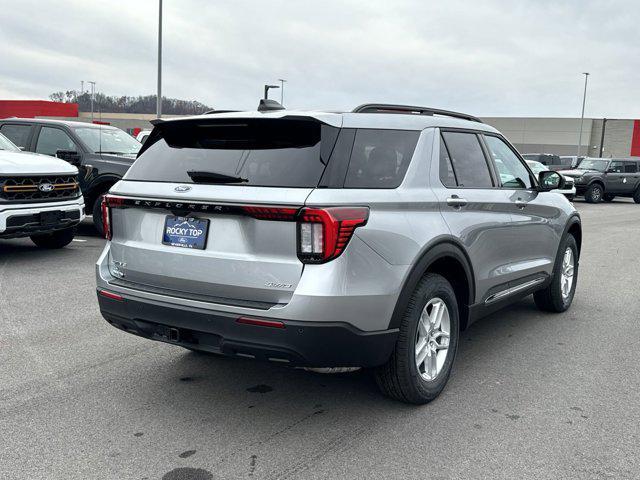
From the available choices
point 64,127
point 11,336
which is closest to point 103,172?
point 64,127

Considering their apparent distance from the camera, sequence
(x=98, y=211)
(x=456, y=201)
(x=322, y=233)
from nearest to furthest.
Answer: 1. (x=322, y=233)
2. (x=456, y=201)
3. (x=98, y=211)

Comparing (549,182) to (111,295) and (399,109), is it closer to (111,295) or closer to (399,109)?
(399,109)

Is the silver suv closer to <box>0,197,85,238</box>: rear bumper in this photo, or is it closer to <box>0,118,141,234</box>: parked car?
<box>0,197,85,238</box>: rear bumper

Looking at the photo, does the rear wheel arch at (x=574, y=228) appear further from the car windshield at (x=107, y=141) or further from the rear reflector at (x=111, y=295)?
the car windshield at (x=107, y=141)

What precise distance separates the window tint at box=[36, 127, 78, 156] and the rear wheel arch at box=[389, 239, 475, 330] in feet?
26.2

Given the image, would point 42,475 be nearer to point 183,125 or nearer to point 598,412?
point 183,125

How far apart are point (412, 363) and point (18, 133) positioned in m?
9.23

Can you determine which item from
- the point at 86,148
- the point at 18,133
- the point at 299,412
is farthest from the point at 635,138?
the point at 299,412

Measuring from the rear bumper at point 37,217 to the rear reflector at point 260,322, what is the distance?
18.1 ft

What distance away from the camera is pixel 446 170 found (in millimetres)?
4105

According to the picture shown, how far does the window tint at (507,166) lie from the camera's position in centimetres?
497

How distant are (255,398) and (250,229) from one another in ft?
4.07

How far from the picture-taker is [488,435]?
3477mm

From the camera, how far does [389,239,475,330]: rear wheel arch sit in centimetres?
348
